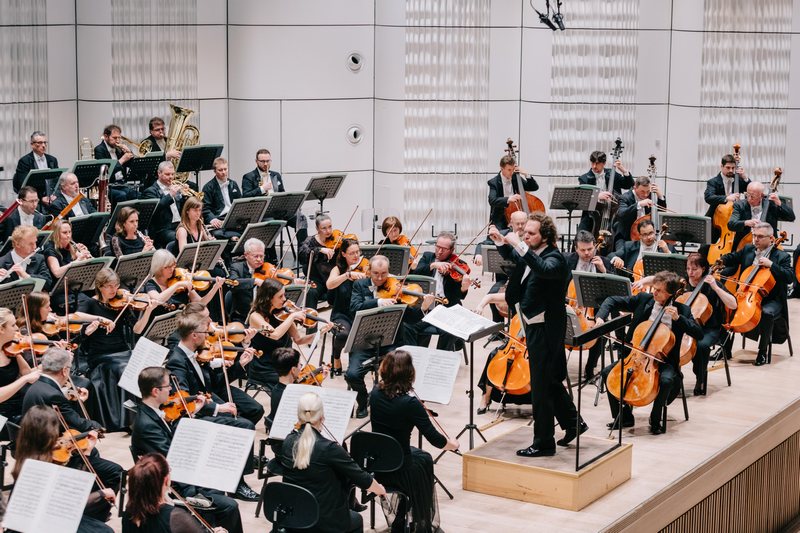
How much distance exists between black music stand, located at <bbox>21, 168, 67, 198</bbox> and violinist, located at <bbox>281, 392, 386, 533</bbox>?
487cm

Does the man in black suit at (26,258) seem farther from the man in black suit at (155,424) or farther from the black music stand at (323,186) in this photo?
the black music stand at (323,186)

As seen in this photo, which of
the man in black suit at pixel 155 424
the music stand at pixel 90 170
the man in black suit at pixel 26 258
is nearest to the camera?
the man in black suit at pixel 155 424

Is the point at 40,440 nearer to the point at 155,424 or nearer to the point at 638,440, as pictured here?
the point at 155,424

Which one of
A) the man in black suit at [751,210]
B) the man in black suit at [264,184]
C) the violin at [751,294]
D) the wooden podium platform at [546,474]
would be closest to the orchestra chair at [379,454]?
the wooden podium platform at [546,474]

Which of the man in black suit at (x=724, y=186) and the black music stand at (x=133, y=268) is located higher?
the man in black suit at (x=724, y=186)

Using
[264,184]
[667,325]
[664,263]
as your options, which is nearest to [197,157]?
[264,184]

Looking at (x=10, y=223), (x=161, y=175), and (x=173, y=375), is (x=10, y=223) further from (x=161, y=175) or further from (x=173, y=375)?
(x=173, y=375)

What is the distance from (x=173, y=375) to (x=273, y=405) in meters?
0.59

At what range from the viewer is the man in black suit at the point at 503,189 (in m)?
11.7

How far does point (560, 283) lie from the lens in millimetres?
6758

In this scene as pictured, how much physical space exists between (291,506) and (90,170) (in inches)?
215

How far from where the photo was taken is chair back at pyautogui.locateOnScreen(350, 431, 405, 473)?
6250 millimetres

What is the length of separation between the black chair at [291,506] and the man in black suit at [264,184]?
585 centimetres

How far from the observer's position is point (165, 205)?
10375 mm
